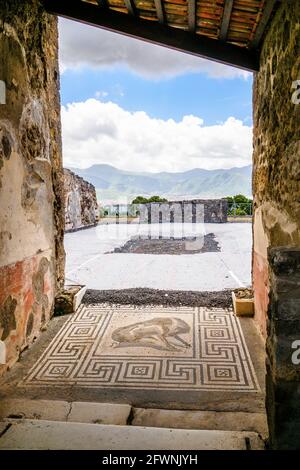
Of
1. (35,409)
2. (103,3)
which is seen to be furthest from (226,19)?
(35,409)

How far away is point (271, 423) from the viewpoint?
5.49ft

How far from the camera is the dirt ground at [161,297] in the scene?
4.30 metres

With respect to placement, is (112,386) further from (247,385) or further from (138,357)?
(247,385)

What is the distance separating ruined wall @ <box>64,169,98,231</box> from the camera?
1145cm

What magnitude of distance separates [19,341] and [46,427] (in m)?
1.27

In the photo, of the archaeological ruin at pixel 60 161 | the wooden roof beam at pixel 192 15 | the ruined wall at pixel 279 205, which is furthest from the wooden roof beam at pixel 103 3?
the ruined wall at pixel 279 205

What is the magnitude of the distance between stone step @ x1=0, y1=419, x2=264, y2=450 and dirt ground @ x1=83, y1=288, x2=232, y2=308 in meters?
2.46

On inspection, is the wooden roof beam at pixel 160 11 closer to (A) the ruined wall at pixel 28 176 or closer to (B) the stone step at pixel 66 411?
(A) the ruined wall at pixel 28 176

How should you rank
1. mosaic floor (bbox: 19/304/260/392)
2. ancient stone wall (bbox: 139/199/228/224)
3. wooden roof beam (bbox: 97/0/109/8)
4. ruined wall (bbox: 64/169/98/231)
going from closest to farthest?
mosaic floor (bbox: 19/304/260/392)
wooden roof beam (bbox: 97/0/109/8)
ruined wall (bbox: 64/169/98/231)
ancient stone wall (bbox: 139/199/228/224)

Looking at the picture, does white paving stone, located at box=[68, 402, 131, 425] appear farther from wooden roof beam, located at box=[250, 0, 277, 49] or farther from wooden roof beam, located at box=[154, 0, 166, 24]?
wooden roof beam, located at box=[154, 0, 166, 24]

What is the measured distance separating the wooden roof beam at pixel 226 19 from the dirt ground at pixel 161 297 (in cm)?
269

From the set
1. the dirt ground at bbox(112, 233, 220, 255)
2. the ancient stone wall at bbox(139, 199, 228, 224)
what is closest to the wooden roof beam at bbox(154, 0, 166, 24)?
the dirt ground at bbox(112, 233, 220, 255)

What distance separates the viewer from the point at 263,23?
3.03m
